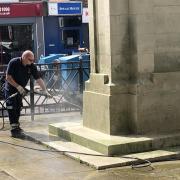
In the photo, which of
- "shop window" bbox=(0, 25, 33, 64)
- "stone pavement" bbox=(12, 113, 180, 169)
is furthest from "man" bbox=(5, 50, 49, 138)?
"shop window" bbox=(0, 25, 33, 64)

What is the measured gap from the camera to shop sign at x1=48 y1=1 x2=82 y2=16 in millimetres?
30367

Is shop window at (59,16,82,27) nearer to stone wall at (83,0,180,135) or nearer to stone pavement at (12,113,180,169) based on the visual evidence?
stone pavement at (12,113,180,169)

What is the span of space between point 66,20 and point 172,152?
77.8 ft

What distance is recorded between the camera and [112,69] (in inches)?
345

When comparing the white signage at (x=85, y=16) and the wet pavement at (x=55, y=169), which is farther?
the white signage at (x=85, y=16)

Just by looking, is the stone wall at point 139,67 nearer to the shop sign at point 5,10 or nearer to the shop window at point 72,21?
the shop sign at point 5,10

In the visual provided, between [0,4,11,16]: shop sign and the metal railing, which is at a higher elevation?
[0,4,11,16]: shop sign

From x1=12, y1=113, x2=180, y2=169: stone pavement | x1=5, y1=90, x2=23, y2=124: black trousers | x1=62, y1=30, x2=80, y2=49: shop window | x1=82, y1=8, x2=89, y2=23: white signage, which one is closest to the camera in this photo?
x1=12, y1=113, x2=180, y2=169: stone pavement

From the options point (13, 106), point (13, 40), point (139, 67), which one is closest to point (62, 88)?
point (13, 106)

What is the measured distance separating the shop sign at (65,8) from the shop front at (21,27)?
0.58 meters

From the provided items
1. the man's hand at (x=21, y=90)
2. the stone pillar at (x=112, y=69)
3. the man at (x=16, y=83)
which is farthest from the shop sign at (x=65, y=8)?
the stone pillar at (x=112, y=69)

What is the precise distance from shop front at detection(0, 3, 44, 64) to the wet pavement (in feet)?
67.9

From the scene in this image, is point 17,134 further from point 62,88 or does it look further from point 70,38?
point 70,38

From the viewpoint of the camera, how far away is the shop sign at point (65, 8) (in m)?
30.4
